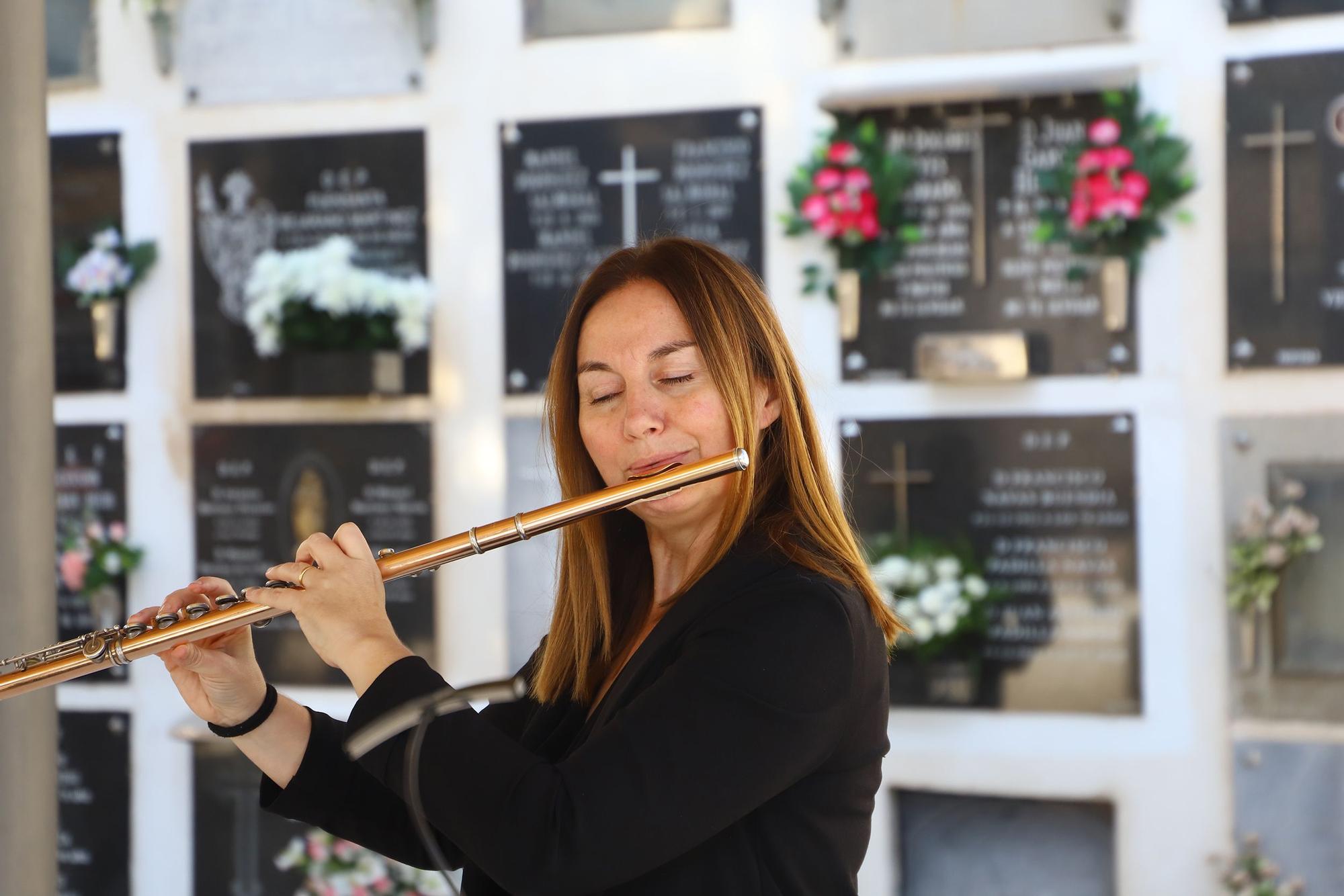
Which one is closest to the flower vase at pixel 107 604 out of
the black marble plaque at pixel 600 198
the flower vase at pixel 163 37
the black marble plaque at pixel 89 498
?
the black marble plaque at pixel 89 498

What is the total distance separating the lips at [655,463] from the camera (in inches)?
52.3

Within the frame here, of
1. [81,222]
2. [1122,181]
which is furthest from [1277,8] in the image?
[81,222]

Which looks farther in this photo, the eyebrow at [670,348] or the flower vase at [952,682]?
the flower vase at [952,682]

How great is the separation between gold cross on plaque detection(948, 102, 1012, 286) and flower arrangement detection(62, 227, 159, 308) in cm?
204

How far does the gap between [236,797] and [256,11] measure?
201cm

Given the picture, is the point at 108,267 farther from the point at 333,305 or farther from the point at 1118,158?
the point at 1118,158

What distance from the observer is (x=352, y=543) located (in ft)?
4.08

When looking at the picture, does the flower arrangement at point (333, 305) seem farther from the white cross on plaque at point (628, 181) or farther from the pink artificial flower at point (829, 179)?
the pink artificial flower at point (829, 179)

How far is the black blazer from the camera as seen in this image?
3.48ft

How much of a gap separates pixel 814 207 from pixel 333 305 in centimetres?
114

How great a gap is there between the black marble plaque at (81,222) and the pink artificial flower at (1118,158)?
2.44 metres

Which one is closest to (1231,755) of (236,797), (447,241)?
(447,241)

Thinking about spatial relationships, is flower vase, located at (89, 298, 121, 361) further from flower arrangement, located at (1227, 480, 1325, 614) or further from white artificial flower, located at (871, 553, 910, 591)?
flower arrangement, located at (1227, 480, 1325, 614)

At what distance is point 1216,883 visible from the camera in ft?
8.66
